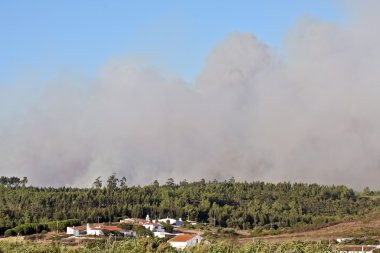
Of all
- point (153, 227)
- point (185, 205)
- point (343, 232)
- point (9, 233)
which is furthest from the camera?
point (185, 205)

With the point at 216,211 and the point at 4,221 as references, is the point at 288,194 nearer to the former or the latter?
the point at 216,211

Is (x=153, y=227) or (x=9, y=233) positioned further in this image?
(x=153, y=227)

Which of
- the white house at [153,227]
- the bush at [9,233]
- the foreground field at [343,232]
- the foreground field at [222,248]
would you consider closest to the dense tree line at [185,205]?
the bush at [9,233]

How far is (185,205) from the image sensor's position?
504 ft

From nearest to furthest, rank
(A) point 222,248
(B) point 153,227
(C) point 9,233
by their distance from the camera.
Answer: (A) point 222,248 → (C) point 9,233 → (B) point 153,227

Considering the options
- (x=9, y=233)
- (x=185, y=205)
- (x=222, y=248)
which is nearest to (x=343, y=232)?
(x=222, y=248)

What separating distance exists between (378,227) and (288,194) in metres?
104

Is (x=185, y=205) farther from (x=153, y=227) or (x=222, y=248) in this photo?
(x=222, y=248)

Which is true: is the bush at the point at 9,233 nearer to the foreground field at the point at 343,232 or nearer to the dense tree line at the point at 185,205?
the dense tree line at the point at 185,205

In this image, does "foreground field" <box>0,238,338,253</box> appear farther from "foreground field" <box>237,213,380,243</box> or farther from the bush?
the bush

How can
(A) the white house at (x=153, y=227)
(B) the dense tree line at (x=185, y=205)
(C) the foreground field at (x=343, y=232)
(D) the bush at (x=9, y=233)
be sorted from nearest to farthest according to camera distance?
1. (C) the foreground field at (x=343, y=232)
2. (D) the bush at (x=9, y=233)
3. (A) the white house at (x=153, y=227)
4. (B) the dense tree line at (x=185, y=205)

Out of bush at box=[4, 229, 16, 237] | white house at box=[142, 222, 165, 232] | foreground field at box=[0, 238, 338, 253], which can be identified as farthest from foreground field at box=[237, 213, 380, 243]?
bush at box=[4, 229, 16, 237]

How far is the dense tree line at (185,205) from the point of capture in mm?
129125

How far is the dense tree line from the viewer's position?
424ft
